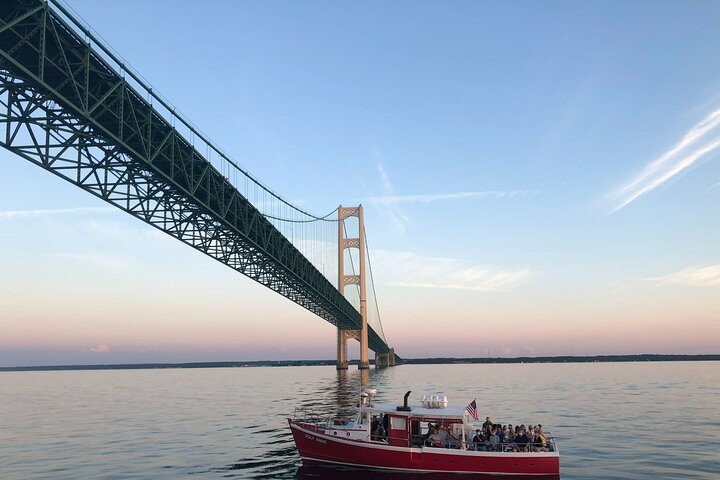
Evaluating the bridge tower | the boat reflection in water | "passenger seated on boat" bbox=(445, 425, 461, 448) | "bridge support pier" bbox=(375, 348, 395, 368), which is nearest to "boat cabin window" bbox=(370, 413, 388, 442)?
the boat reflection in water

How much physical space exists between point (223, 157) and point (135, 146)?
11.6 metres

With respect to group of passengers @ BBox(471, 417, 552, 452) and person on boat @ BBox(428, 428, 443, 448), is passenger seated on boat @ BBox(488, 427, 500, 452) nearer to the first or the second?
group of passengers @ BBox(471, 417, 552, 452)

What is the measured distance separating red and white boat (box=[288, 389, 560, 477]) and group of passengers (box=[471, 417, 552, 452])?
112mm

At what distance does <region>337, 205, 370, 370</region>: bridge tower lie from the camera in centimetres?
10969

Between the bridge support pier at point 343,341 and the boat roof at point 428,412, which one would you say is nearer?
the boat roof at point 428,412

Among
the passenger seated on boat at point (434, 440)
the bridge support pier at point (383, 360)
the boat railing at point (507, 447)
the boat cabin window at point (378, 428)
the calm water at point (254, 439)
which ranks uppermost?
the bridge support pier at point (383, 360)

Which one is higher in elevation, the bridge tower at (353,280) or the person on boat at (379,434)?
the bridge tower at (353,280)

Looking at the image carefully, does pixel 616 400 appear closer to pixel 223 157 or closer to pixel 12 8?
pixel 223 157

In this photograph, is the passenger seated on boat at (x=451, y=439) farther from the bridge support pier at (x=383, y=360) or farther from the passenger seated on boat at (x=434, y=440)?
the bridge support pier at (x=383, y=360)

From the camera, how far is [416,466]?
2331cm

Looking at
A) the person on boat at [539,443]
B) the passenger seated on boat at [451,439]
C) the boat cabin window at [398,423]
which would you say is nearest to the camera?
the person on boat at [539,443]

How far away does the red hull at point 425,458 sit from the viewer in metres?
22.5

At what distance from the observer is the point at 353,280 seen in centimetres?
11069

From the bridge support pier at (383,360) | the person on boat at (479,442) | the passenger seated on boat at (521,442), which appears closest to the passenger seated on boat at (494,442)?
the person on boat at (479,442)
